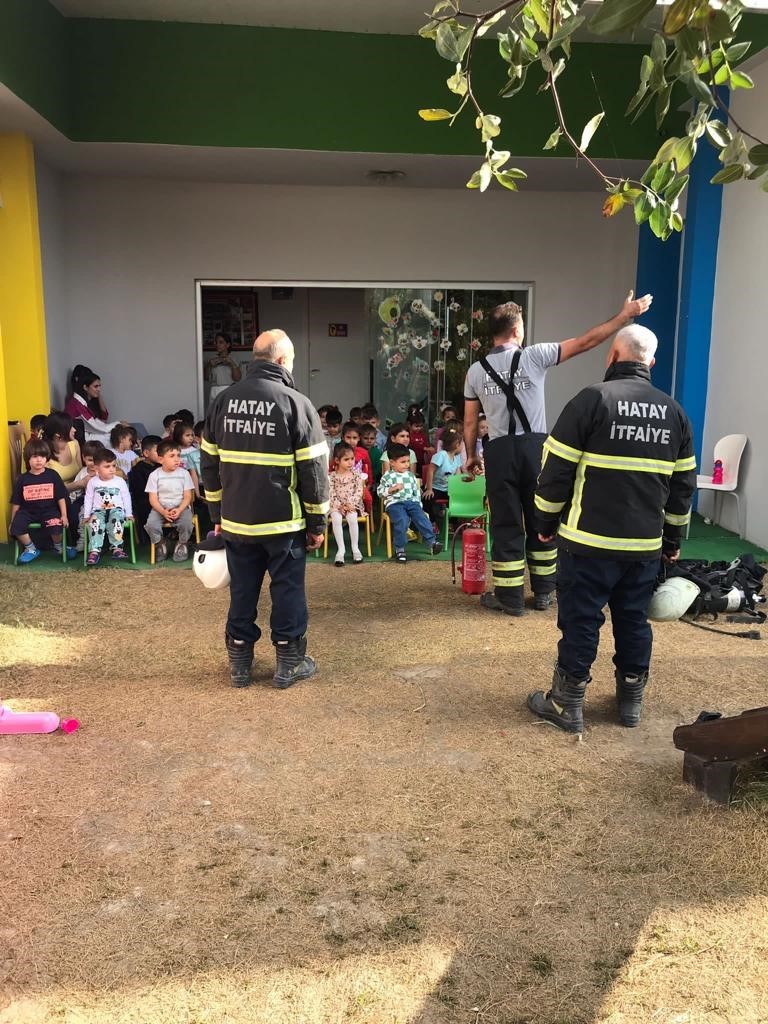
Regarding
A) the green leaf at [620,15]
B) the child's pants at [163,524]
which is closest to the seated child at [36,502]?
the child's pants at [163,524]

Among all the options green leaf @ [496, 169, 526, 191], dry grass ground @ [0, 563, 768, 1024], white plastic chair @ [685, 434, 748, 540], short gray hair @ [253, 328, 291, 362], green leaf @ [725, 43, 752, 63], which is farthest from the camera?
white plastic chair @ [685, 434, 748, 540]

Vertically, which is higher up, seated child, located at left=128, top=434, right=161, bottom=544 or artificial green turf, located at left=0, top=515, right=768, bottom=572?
seated child, located at left=128, top=434, right=161, bottom=544

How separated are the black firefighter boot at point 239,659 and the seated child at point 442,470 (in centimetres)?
352

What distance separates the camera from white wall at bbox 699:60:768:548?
7723 mm

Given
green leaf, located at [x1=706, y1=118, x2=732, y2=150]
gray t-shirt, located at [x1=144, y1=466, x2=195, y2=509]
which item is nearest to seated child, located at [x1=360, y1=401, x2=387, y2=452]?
gray t-shirt, located at [x1=144, y1=466, x2=195, y2=509]

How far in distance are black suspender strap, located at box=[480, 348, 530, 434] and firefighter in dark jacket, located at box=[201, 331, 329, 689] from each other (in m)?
1.57

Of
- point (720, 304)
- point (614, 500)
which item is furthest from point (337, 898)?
point (720, 304)

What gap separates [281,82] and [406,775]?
676cm

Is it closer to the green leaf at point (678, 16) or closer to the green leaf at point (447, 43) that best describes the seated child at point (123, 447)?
the green leaf at point (447, 43)

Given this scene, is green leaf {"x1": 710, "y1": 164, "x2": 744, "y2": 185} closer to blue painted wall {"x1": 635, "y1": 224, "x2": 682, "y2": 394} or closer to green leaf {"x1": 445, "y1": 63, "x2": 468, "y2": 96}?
green leaf {"x1": 445, "y1": 63, "x2": 468, "y2": 96}

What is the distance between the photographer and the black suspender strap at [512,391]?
555cm

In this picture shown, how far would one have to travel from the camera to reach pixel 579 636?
4.02 meters

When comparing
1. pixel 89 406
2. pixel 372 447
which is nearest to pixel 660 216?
pixel 372 447

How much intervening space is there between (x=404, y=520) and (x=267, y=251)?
441 centimetres
